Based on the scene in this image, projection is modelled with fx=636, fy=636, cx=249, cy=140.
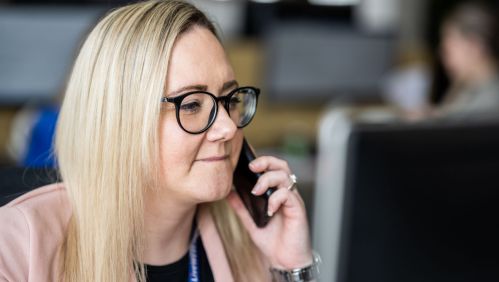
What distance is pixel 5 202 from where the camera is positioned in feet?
3.19

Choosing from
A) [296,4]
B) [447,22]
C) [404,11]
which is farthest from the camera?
[404,11]

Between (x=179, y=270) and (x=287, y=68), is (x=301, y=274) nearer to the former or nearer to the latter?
(x=179, y=270)

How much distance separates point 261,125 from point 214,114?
2.64 meters

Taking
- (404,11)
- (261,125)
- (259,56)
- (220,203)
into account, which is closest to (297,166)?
(261,125)

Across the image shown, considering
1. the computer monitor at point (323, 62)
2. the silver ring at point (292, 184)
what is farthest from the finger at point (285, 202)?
the computer monitor at point (323, 62)

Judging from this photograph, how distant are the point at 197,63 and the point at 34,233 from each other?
0.34 meters

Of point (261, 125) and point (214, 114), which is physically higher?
point (214, 114)

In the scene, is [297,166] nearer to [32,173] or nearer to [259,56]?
[259,56]

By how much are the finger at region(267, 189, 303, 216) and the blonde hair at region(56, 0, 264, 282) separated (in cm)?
23

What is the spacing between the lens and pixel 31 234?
3.01 feet

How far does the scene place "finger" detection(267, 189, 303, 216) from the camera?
3.55 feet

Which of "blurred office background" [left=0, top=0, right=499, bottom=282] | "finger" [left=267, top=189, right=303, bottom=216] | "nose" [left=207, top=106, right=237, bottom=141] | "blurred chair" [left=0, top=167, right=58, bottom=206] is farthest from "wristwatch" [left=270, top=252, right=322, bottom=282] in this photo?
"blurred office background" [left=0, top=0, right=499, bottom=282]

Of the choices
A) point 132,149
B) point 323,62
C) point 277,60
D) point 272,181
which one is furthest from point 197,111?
point 323,62

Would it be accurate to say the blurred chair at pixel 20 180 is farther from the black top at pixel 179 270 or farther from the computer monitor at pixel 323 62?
the computer monitor at pixel 323 62
